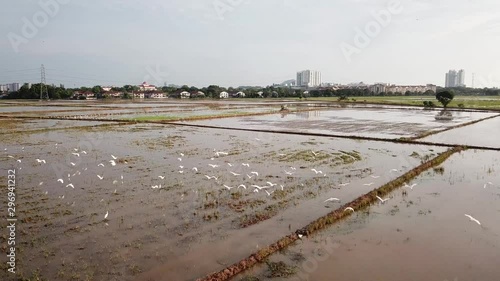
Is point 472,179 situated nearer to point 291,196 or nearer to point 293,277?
point 291,196

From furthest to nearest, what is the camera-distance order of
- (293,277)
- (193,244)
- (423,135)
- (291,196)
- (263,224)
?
(423,135)
(291,196)
(263,224)
(193,244)
(293,277)

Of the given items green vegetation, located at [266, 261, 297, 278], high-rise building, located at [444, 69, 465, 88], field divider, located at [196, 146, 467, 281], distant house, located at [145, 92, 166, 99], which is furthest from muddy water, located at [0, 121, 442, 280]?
high-rise building, located at [444, 69, 465, 88]

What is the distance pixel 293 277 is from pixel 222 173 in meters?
5.76

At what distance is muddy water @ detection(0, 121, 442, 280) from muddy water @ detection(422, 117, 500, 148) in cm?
333

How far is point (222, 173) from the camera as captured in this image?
412 inches

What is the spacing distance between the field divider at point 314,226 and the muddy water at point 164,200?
9.6 inches

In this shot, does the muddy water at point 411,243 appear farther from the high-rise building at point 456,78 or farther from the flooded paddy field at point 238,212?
the high-rise building at point 456,78

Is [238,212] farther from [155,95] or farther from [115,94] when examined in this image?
[155,95]

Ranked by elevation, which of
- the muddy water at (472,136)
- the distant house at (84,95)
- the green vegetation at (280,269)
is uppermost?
the distant house at (84,95)

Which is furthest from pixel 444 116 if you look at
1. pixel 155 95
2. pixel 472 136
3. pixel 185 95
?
pixel 155 95

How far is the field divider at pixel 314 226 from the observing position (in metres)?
4.95

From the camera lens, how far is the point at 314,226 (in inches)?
254

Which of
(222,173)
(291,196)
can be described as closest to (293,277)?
(291,196)

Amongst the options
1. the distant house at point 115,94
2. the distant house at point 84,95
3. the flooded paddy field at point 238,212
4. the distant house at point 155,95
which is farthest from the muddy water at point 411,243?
the distant house at point 155,95
